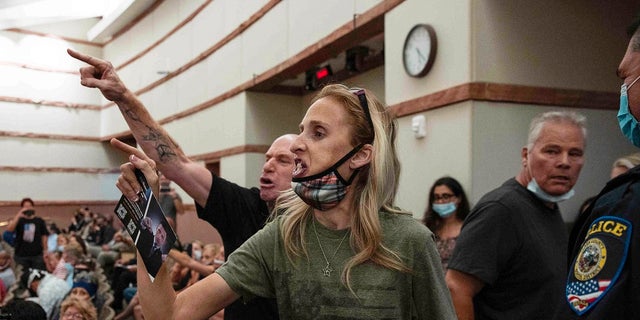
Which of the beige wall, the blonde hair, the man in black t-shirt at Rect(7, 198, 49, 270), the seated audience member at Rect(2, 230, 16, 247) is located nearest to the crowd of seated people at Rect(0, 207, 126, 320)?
the man in black t-shirt at Rect(7, 198, 49, 270)

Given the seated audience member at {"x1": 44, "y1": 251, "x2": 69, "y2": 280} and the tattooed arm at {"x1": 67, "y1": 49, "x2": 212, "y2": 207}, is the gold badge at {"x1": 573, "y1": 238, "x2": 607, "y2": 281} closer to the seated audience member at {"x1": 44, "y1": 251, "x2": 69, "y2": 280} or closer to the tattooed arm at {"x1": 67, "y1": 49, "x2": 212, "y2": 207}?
the tattooed arm at {"x1": 67, "y1": 49, "x2": 212, "y2": 207}

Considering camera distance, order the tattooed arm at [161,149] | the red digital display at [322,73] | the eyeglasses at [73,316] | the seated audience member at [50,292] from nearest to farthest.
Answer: the tattooed arm at [161,149], the eyeglasses at [73,316], the seated audience member at [50,292], the red digital display at [322,73]

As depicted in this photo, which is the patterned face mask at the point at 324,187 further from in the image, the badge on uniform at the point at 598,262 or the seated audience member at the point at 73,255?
the seated audience member at the point at 73,255

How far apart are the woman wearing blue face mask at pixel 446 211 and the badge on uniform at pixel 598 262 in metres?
2.58

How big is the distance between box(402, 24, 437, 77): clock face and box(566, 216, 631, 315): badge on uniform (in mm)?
3140

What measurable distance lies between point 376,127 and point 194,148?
9.28m

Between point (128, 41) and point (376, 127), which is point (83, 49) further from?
point (376, 127)

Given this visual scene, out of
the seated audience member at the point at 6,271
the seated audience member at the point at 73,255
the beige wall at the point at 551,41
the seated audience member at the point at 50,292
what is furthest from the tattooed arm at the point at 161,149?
the seated audience member at the point at 6,271

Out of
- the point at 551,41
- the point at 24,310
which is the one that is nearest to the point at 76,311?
the point at 24,310

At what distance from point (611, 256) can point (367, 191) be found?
56 centimetres

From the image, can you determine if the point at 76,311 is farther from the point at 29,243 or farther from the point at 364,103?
the point at 29,243

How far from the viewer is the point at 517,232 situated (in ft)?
6.64

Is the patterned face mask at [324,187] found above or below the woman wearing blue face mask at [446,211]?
above

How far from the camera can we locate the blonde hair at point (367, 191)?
1.29m
